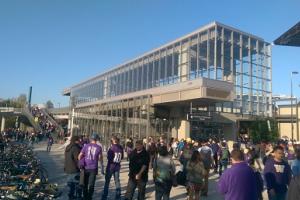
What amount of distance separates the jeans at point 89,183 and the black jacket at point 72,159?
0.34 metres

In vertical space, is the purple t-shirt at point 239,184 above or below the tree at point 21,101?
below

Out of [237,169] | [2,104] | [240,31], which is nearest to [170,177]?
[237,169]

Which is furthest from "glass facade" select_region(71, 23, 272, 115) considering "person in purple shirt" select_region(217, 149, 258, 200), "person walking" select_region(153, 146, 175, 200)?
"person in purple shirt" select_region(217, 149, 258, 200)

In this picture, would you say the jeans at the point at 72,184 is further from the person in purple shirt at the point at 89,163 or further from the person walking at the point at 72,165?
the person in purple shirt at the point at 89,163

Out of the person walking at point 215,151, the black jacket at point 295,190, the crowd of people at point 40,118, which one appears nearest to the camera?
the black jacket at point 295,190

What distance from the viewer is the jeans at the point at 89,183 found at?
902 centimetres

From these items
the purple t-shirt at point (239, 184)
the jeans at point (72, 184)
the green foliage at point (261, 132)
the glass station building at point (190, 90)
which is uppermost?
the glass station building at point (190, 90)

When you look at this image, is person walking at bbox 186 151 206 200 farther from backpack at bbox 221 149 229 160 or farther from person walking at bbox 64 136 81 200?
backpack at bbox 221 149 229 160

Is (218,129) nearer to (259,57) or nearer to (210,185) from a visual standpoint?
(259,57)

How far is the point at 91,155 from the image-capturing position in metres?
9.07

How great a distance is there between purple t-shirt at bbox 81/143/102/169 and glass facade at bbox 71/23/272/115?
2815 centimetres

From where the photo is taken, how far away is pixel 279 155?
7141 millimetres

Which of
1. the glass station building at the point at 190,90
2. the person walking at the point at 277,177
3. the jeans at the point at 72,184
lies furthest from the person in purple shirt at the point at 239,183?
the glass station building at the point at 190,90

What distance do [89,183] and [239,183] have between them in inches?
195
